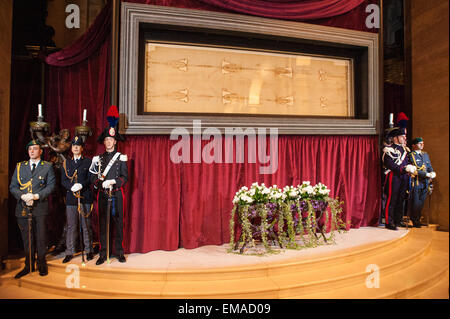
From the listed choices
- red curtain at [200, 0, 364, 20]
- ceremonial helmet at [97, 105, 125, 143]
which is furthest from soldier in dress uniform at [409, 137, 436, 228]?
ceremonial helmet at [97, 105, 125, 143]

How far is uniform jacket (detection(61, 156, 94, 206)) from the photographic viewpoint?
11.6 ft

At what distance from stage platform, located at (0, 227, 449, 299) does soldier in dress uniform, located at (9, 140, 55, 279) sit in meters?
0.22

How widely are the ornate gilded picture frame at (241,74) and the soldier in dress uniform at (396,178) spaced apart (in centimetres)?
48

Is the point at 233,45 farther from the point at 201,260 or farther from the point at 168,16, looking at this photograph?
the point at 201,260

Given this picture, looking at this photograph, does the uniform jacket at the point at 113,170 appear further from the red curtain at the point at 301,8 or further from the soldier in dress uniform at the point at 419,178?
the soldier in dress uniform at the point at 419,178

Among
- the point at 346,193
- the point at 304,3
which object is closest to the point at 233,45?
the point at 304,3

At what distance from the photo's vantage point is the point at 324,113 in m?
5.32

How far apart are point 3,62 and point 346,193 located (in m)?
6.19

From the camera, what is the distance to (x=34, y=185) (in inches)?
132

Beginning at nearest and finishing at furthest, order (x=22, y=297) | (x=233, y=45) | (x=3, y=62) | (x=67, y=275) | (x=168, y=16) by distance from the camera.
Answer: (x=22, y=297) → (x=67, y=275) → (x=3, y=62) → (x=168, y=16) → (x=233, y=45)

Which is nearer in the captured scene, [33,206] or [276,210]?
[33,206]
